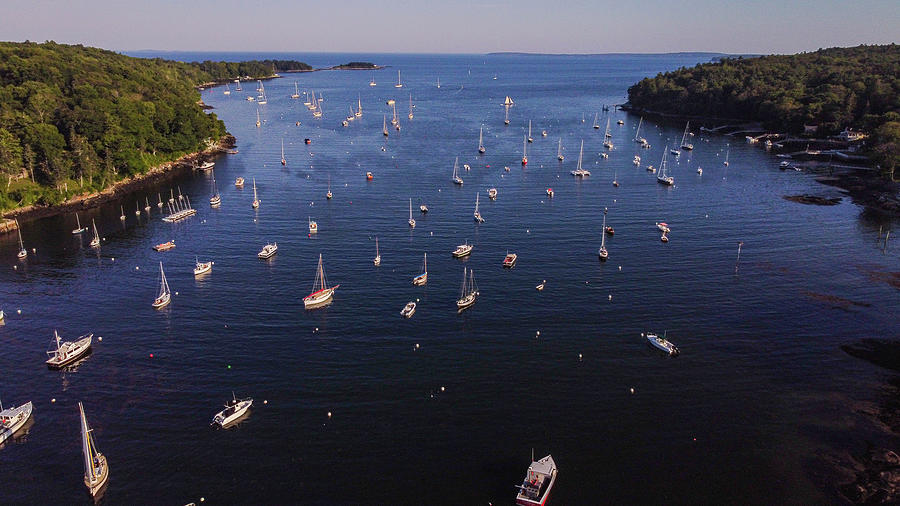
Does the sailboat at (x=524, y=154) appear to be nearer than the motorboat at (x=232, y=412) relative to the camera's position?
No

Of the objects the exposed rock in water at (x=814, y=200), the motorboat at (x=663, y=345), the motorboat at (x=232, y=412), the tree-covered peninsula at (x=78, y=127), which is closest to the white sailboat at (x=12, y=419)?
the motorboat at (x=232, y=412)

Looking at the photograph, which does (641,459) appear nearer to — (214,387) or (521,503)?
(521,503)

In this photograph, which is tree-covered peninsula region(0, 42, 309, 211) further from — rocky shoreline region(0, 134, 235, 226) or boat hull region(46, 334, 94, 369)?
boat hull region(46, 334, 94, 369)

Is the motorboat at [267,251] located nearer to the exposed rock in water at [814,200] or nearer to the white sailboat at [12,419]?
the white sailboat at [12,419]

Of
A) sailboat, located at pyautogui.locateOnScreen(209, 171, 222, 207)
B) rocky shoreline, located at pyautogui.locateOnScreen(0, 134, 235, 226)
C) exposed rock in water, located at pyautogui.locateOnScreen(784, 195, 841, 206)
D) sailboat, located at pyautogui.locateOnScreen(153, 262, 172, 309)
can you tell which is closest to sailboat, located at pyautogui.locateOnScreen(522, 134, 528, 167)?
exposed rock in water, located at pyautogui.locateOnScreen(784, 195, 841, 206)

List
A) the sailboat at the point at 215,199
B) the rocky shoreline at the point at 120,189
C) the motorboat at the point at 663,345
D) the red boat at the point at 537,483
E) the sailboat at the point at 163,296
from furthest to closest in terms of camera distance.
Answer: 1. the sailboat at the point at 215,199
2. the rocky shoreline at the point at 120,189
3. the sailboat at the point at 163,296
4. the motorboat at the point at 663,345
5. the red boat at the point at 537,483

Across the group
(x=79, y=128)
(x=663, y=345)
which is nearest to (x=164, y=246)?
(x=79, y=128)

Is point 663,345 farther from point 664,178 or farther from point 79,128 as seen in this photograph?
point 79,128
